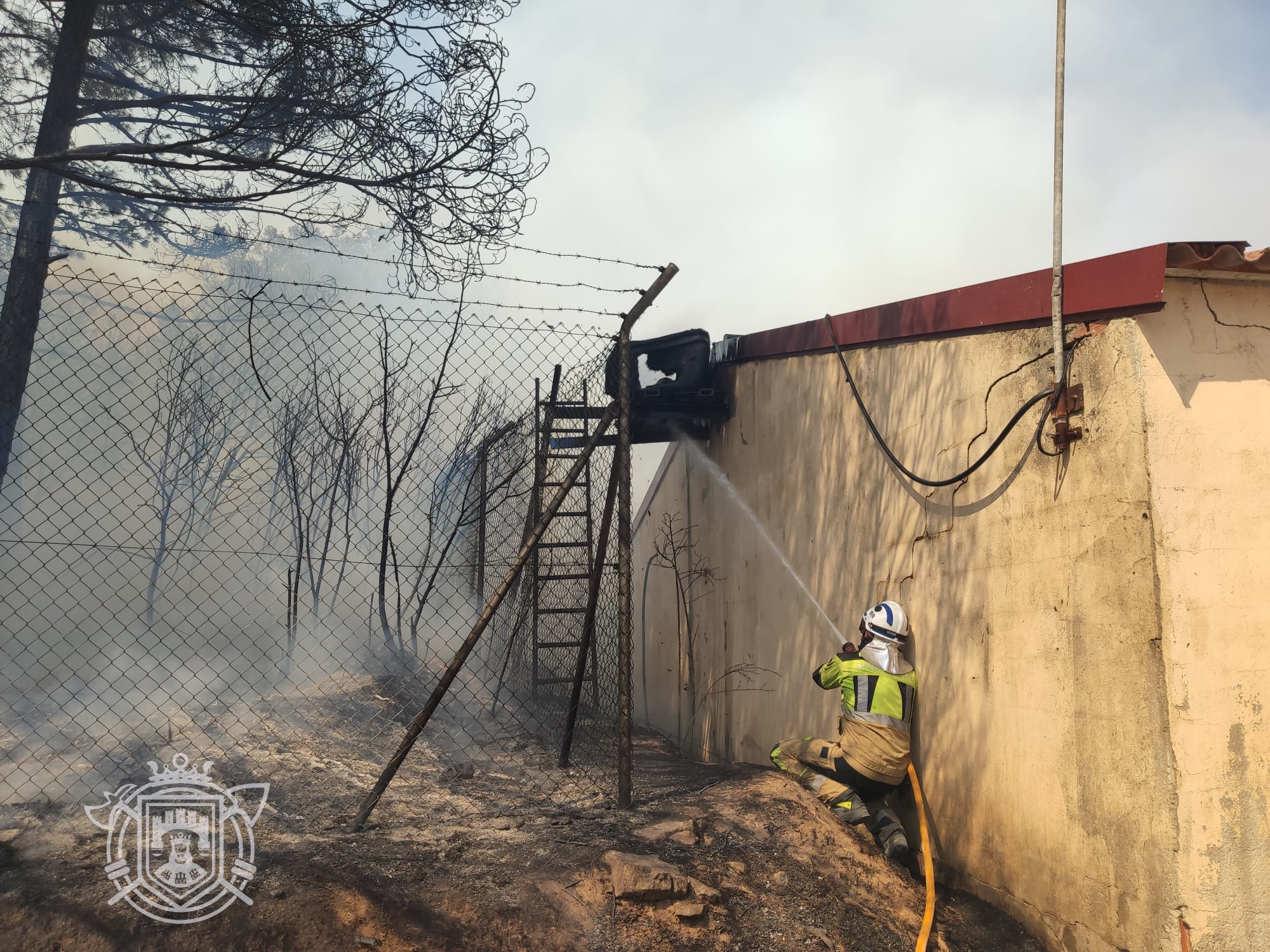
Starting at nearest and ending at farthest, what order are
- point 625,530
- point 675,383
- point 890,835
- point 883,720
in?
1. point 890,835
2. point 883,720
3. point 625,530
4. point 675,383

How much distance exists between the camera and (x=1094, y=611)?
360cm

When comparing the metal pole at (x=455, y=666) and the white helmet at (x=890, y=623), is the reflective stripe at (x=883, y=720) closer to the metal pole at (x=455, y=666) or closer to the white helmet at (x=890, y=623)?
the white helmet at (x=890, y=623)

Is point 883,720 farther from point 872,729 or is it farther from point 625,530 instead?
point 625,530

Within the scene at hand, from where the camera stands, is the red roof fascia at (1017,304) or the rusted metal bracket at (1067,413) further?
the rusted metal bracket at (1067,413)

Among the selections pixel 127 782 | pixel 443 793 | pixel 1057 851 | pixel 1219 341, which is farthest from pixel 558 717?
pixel 1219 341

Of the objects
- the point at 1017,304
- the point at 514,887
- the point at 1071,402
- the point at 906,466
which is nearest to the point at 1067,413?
Answer: the point at 1071,402

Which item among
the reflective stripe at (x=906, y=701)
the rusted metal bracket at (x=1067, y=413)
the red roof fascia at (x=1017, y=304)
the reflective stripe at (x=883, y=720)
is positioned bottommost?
the reflective stripe at (x=883, y=720)

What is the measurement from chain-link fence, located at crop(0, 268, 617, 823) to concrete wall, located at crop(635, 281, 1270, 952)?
88.2 inches

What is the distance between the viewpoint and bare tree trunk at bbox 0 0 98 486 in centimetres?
499

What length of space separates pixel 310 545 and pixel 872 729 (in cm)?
523

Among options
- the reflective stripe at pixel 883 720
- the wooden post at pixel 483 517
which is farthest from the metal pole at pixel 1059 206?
the wooden post at pixel 483 517

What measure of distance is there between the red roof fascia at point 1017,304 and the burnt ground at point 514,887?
2817 mm

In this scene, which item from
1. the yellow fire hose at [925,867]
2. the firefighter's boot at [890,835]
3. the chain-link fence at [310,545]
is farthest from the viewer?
the chain-link fence at [310,545]

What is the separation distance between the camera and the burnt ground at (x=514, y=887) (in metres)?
3.03
